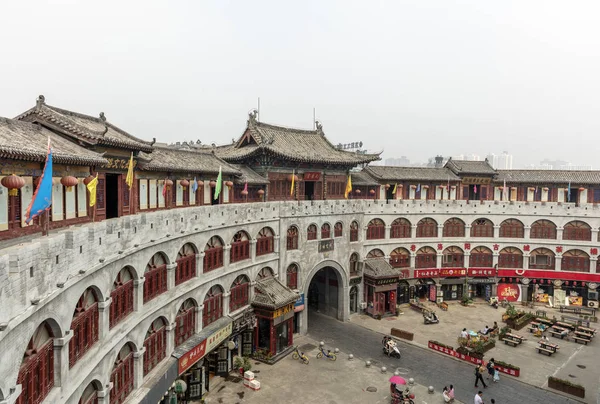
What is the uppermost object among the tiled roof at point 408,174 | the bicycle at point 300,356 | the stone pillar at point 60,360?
the tiled roof at point 408,174

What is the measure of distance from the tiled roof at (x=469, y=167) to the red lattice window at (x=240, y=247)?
105ft

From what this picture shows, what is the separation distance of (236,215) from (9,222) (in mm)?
15199

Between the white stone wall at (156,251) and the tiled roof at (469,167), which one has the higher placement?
the tiled roof at (469,167)

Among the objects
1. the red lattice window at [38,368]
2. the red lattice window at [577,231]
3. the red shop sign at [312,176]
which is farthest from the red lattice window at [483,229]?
the red lattice window at [38,368]

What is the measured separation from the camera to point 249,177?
36.7 meters

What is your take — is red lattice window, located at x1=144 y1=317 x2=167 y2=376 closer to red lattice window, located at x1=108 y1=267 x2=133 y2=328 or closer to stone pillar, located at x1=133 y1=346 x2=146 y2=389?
stone pillar, located at x1=133 y1=346 x2=146 y2=389

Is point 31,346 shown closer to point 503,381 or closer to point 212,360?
point 212,360

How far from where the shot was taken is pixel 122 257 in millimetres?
17109

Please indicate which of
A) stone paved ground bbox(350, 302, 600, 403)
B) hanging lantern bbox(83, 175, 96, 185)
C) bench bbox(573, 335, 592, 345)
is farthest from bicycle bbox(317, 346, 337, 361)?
bench bbox(573, 335, 592, 345)

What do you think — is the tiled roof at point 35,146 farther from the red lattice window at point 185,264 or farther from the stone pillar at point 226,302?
the stone pillar at point 226,302

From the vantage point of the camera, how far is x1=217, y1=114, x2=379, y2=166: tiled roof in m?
37.8

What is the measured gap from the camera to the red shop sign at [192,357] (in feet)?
73.8

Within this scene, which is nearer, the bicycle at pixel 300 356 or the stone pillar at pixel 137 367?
the stone pillar at pixel 137 367

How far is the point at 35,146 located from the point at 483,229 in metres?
45.5
